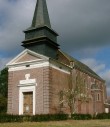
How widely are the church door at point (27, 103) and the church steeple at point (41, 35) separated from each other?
614 centimetres

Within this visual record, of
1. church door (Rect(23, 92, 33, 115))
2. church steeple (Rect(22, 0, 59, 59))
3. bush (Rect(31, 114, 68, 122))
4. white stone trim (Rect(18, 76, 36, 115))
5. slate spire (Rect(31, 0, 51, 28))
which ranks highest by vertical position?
slate spire (Rect(31, 0, 51, 28))

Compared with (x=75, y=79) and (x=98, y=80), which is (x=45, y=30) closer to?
(x=75, y=79)

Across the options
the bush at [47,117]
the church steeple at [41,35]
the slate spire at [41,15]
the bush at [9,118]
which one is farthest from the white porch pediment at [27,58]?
the bush at [9,118]

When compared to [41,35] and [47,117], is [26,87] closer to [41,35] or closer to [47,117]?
[41,35]

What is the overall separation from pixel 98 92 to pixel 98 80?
373 inches

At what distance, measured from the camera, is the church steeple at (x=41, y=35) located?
119 feet

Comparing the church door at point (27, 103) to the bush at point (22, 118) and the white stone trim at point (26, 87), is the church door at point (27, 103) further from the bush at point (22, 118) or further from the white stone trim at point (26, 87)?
the bush at point (22, 118)

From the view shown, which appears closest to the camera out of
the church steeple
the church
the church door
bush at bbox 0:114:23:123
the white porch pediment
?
bush at bbox 0:114:23:123

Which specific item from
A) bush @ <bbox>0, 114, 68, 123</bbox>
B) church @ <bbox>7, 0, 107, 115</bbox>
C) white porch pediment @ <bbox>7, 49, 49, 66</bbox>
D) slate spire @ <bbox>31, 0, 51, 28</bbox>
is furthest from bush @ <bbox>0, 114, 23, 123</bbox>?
slate spire @ <bbox>31, 0, 51, 28</bbox>

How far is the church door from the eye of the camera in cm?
3509

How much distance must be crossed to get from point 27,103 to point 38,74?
4.39 m

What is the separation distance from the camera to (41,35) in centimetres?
3634

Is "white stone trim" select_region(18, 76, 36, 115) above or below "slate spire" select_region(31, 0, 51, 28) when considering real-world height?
below

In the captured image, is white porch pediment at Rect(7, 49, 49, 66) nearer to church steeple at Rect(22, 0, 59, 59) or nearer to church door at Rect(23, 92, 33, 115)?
church steeple at Rect(22, 0, 59, 59)
